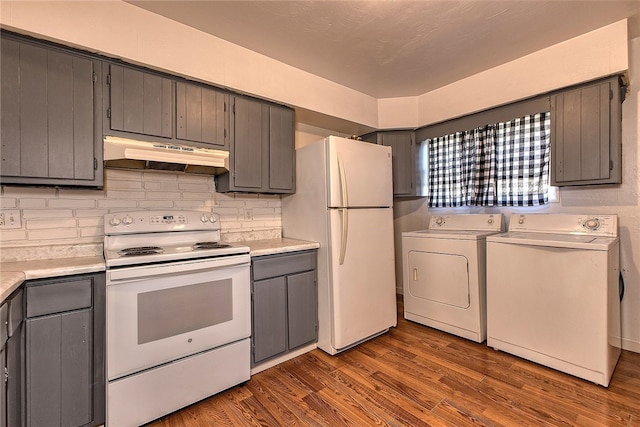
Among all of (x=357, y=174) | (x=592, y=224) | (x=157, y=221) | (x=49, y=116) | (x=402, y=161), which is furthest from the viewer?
(x=402, y=161)

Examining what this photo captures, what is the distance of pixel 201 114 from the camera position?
7.18ft

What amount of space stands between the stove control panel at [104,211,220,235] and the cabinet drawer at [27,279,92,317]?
0.51 m

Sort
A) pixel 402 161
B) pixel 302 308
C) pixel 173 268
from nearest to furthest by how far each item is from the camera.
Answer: pixel 173 268 < pixel 302 308 < pixel 402 161

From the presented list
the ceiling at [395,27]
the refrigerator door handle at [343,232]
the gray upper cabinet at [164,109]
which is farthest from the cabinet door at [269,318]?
the ceiling at [395,27]

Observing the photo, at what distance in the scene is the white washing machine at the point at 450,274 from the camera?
2.61 m

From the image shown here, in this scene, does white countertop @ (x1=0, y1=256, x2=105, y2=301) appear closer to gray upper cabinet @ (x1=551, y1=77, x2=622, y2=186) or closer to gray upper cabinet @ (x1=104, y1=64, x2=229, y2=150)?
gray upper cabinet @ (x1=104, y1=64, x2=229, y2=150)

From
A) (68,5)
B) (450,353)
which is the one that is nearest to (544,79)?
(450,353)

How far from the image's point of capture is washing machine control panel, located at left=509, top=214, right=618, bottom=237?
2.29m

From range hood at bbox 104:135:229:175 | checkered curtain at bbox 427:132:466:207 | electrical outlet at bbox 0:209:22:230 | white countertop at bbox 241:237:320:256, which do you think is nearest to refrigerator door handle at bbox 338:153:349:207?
white countertop at bbox 241:237:320:256

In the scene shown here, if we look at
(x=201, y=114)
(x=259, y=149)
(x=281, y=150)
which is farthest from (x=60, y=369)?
(x=281, y=150)

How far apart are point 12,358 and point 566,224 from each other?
369 cm

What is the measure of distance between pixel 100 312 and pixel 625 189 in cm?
386

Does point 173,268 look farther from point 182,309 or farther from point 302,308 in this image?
point 302,308

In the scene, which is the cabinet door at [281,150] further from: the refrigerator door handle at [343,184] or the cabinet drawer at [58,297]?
the cabinet drawer at [58,297]
